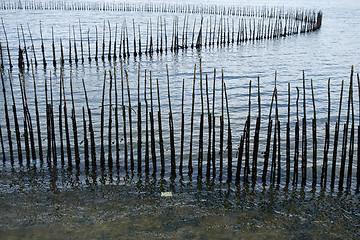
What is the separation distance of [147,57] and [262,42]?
23.9 feet

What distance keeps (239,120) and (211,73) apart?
5325mm

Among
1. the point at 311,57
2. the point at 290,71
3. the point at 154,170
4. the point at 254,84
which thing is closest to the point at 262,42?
the point at 311,57

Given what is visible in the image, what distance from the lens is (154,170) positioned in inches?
205

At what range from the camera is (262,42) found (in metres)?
20.7

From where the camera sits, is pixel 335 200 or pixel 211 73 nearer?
pixel 335 200

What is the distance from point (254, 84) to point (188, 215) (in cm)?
787

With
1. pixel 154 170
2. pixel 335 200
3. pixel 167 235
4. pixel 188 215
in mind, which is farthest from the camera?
pixel 154 170

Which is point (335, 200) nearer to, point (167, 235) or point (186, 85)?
point (167, 235)

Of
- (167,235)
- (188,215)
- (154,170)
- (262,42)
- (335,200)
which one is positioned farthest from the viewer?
(262,42)

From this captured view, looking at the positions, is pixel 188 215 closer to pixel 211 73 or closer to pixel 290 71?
pixel 211 73

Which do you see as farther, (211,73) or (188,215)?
(211,73)

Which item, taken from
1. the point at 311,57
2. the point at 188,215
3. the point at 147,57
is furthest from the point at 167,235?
the point at 311,57

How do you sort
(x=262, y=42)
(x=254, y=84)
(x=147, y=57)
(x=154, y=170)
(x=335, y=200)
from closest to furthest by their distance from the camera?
(x=335, y=200) → (x=154, y=170) → (x=254, y=84) → (x=147, y=57) → (x=262, y=42)

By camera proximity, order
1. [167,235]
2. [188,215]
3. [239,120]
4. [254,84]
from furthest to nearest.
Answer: [254,84] → [239,120] → [188,215] → [167,235]
